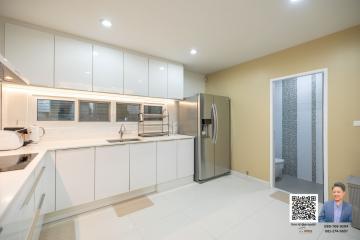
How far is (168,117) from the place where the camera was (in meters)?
3.60

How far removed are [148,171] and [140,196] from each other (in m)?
0.42

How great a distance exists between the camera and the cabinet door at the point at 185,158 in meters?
3.02

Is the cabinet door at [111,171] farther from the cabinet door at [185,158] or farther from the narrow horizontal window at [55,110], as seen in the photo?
the cabinet door at [185,158]

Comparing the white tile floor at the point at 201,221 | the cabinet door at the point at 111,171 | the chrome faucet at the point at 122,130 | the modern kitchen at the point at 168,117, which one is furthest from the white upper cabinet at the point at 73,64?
the white tile floor at the point at 201,221

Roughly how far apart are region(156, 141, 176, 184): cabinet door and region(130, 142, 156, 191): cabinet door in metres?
0.10

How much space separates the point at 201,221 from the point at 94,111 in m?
2.35

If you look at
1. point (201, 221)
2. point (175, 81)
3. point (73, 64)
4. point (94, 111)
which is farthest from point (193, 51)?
point (201, 221)

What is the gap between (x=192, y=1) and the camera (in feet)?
5.49

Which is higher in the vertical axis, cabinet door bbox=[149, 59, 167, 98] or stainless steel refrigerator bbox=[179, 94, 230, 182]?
cabinet door bbox=[149, 59, 167, 98]

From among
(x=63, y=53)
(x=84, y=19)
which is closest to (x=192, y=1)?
(x=84, y=19)

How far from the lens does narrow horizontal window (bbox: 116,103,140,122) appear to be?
2969 millimetres

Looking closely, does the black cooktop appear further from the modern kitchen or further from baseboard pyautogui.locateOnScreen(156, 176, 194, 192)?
baseboard pyautogui.locateOnScreen(156, 176, 194, 192)

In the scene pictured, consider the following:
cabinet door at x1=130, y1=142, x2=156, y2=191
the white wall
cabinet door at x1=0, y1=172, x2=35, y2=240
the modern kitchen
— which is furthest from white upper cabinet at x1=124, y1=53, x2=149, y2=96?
Answer: cabinet door at x1=0, y1=172, x2=35, y2=240

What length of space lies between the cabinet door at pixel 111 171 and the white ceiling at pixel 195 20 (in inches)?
65.1
